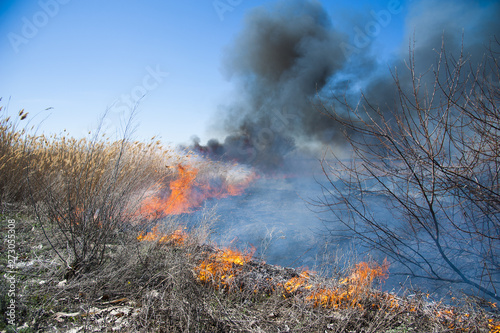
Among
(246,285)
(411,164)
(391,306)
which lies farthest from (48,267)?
(411,164)

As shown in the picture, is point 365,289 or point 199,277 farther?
point 199,277

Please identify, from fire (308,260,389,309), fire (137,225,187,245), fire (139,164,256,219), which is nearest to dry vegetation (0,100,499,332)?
fire (308,260,389,309)

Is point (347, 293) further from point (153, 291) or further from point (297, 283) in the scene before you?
point (153, 291)

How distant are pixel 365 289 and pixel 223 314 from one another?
6.62 feet

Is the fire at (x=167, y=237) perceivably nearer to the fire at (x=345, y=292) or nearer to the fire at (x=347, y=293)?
the fire at (x=345, y=292)

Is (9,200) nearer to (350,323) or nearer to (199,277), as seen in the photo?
(199,277)

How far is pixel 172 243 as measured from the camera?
5.12m

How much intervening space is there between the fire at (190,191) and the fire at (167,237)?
69.6 inches

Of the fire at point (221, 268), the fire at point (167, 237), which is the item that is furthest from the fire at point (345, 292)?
the fire at point (167, 237)

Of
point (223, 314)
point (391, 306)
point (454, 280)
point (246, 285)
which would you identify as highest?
point (454, 280)

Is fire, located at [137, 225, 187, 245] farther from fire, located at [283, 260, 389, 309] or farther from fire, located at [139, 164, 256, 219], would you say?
fire, located at [283, 260, 389, 309]

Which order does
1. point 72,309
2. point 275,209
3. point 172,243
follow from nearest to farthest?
point 72,309 → point 172,243 → point 275,209

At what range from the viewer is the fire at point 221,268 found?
144 inches

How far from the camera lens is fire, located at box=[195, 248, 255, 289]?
365cm
